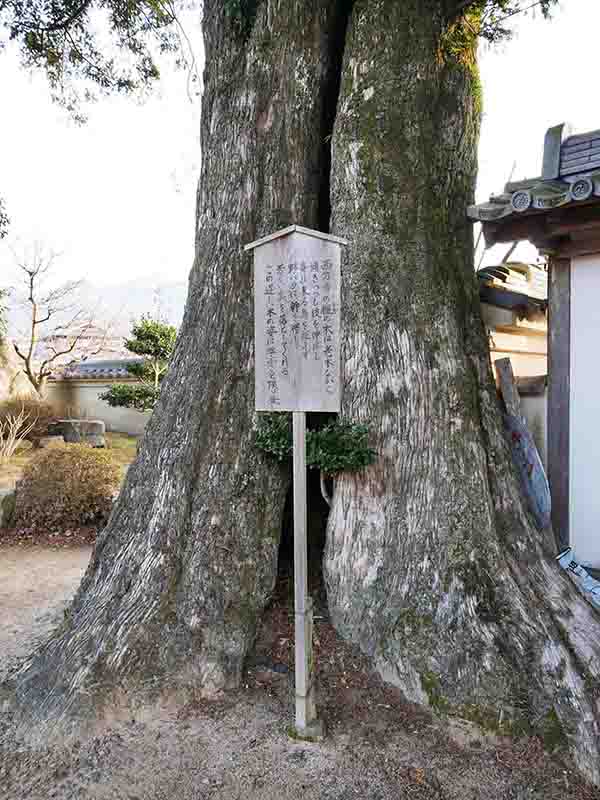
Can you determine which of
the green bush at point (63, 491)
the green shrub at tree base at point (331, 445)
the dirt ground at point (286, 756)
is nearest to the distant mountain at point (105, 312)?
the green bush at point (63, 491)

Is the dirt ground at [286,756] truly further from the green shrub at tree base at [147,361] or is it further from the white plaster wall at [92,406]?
the white plaster wall at [92,406]

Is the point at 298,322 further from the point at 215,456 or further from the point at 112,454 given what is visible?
the point at 112,454

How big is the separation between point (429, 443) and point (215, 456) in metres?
1.41

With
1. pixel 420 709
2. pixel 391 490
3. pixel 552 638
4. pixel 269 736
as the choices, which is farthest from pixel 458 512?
pixel 269 736

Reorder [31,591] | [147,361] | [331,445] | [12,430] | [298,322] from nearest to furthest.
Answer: [298,322] < [331,445] < [31,591] < [12,430] < [147,361]

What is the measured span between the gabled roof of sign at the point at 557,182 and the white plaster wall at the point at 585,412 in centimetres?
70

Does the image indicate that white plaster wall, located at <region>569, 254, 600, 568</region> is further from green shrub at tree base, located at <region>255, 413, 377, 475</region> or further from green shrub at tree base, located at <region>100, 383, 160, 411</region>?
green shrub at tree base, located at <region>100, 383, 160, 411</region>

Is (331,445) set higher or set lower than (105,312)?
lower

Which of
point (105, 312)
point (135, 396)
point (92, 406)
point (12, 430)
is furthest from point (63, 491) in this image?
point (105, 312)

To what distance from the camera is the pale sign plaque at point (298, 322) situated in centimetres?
299

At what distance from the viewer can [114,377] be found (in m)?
19.5

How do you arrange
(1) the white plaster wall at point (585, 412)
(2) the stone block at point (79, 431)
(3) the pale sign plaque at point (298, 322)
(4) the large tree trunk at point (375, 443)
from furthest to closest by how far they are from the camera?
1. (2) the stone block at point (79, 431)
2. (1) the white plaster wall at point (585, 412)
3. (4) the large tree trunk at point (375, 443)
4. (3) the pale sign plaque at point (298, 322)

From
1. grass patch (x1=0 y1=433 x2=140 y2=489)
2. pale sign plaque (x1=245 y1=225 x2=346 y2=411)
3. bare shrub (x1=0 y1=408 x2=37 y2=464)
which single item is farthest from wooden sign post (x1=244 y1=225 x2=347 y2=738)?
bare shrub (x1=0 y1=408 x2=37 y2=464)

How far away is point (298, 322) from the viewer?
3.05 meters
